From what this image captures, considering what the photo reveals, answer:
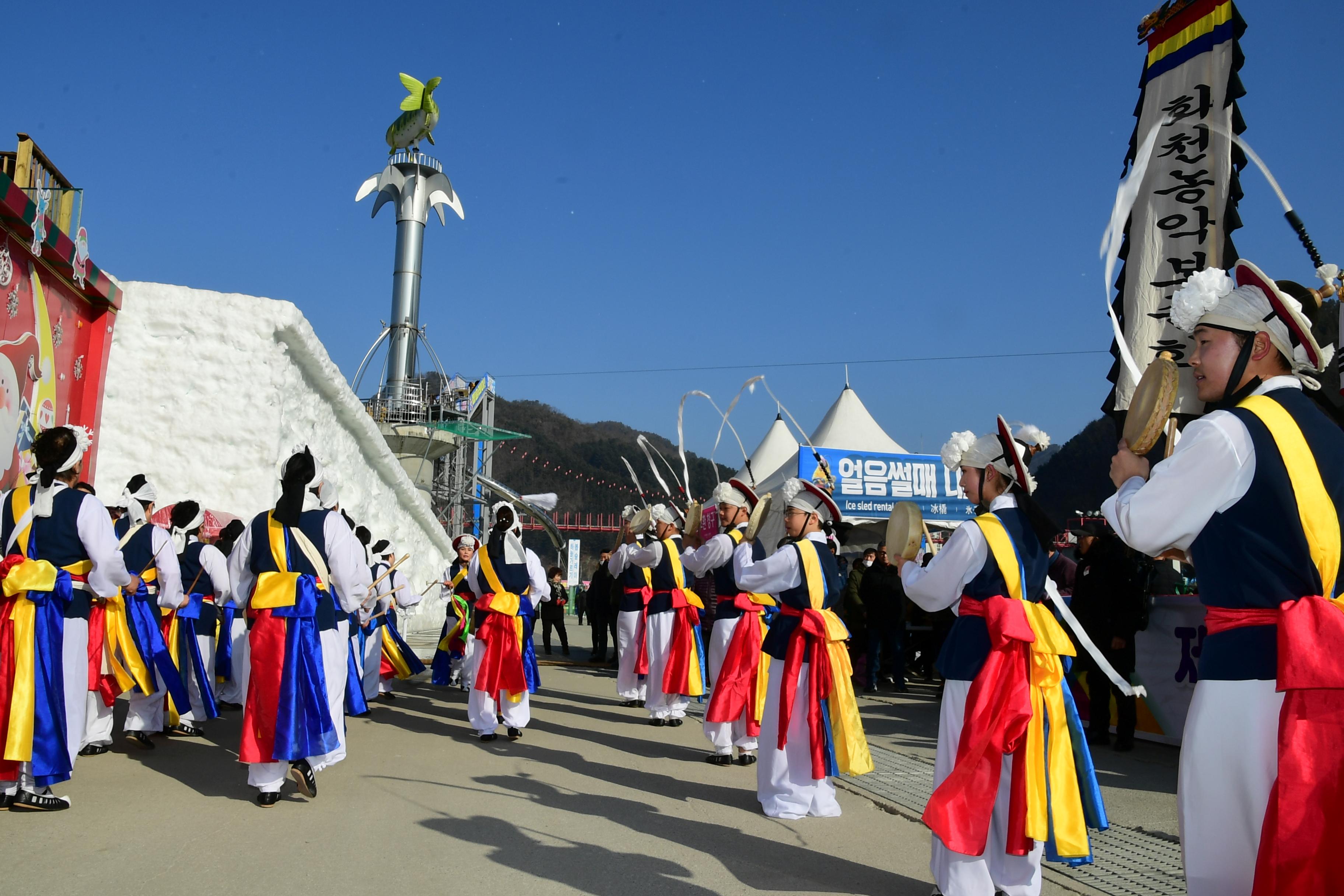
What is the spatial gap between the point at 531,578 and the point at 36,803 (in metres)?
3.72

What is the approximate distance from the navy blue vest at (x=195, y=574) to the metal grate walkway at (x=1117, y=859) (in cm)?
491

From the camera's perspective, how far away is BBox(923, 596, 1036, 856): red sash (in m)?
3.07

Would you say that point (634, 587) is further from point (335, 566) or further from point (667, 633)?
point (335, 566)

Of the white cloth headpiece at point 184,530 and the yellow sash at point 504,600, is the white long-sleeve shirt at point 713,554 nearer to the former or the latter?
the yellow sash at point 504,600

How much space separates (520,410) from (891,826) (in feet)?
253

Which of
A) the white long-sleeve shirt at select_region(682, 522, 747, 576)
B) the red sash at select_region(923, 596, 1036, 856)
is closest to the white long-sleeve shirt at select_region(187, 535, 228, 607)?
the white long-sleeve shirt at select_region(682, 522, 747, 576)

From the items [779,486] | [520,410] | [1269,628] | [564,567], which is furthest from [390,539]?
[520,410]

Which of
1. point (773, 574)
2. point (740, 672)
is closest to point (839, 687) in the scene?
point (773, 574)

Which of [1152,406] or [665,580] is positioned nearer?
[1152,406]

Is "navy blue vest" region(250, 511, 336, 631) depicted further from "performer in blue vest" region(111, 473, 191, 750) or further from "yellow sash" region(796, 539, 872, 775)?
"yellow sash" region(796, 539, 872, 775)

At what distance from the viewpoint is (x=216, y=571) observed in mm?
6957

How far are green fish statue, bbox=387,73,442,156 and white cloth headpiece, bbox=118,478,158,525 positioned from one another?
2796 cm

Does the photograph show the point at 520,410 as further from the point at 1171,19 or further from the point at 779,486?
the point at 1171,19

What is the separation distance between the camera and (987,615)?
3.34 metres
